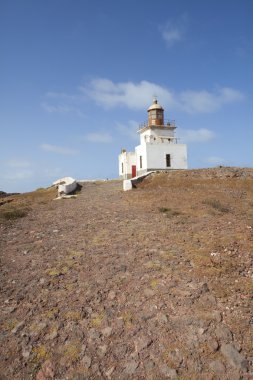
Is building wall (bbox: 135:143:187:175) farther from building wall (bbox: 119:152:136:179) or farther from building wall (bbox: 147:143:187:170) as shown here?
building wall (bbox: 119:152:136:179)

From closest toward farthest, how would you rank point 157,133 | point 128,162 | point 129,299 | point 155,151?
point 129,299
point 155,151
point 157,133
point 128,162

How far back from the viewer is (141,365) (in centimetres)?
555

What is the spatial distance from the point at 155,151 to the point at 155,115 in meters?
5.76

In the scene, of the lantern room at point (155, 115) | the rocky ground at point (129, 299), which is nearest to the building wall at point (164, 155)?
the lantern room at point (155, 115)

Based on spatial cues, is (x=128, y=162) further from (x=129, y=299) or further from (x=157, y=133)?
(x=129, y=299)

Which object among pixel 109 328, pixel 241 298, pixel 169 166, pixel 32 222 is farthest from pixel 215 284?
pixel 169 166

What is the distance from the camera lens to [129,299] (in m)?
7.39

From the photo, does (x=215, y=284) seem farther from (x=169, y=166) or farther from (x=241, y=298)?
(x=169, y=166)

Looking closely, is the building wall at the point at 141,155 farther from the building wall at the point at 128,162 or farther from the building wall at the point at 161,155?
the building wall at the point at 128,162

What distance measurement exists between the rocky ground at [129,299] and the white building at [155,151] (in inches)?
948

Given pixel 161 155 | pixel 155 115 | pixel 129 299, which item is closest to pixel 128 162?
pixel 161 155

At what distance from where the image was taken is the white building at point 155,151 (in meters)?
37.7

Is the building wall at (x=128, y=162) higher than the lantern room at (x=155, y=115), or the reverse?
the lantern room at (x=155, y=115)

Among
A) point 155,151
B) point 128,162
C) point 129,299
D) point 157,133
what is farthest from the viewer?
point 128,162
